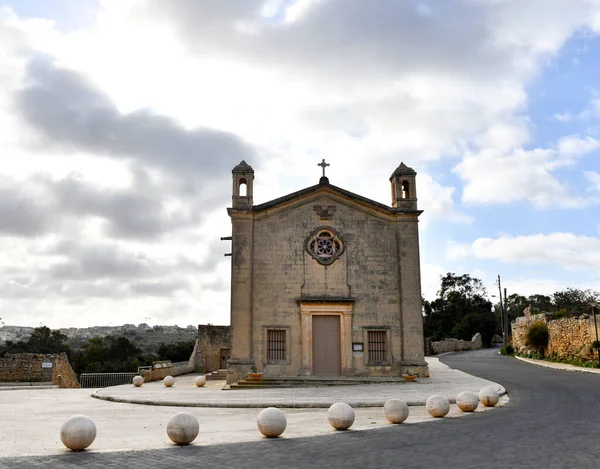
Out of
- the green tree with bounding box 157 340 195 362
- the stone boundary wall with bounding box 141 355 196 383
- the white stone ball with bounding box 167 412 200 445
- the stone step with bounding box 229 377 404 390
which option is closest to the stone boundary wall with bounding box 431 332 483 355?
the green tree with bounding box 157 340 195 362

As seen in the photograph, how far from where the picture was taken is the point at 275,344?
25.6 metres

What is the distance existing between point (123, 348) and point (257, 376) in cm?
5397

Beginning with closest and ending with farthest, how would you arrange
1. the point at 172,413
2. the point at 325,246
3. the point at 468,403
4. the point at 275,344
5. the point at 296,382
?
the point at 468,403 → the point at 172,413 → the point at 296,382 → the point at 275,344 → the point at 325,246

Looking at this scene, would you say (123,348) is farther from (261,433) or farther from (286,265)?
(261,433)

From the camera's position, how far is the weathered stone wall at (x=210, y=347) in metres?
38.2

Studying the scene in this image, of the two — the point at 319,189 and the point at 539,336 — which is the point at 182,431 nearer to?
the point at 319,189

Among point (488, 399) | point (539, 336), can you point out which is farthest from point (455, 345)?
point (488, 399)

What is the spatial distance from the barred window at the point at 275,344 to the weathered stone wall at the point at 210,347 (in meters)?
13.1

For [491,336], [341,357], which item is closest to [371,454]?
[341,357]

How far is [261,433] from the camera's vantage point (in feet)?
33.6

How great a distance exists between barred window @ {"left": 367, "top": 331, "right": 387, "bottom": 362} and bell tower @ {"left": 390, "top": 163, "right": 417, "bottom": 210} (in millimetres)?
6300

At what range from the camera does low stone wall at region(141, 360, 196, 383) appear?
30594 millimetres

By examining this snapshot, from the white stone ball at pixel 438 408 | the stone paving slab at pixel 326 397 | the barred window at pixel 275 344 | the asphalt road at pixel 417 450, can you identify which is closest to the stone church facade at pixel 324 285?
the barred window at pixel 275 344

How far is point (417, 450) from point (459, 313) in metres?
71.4
